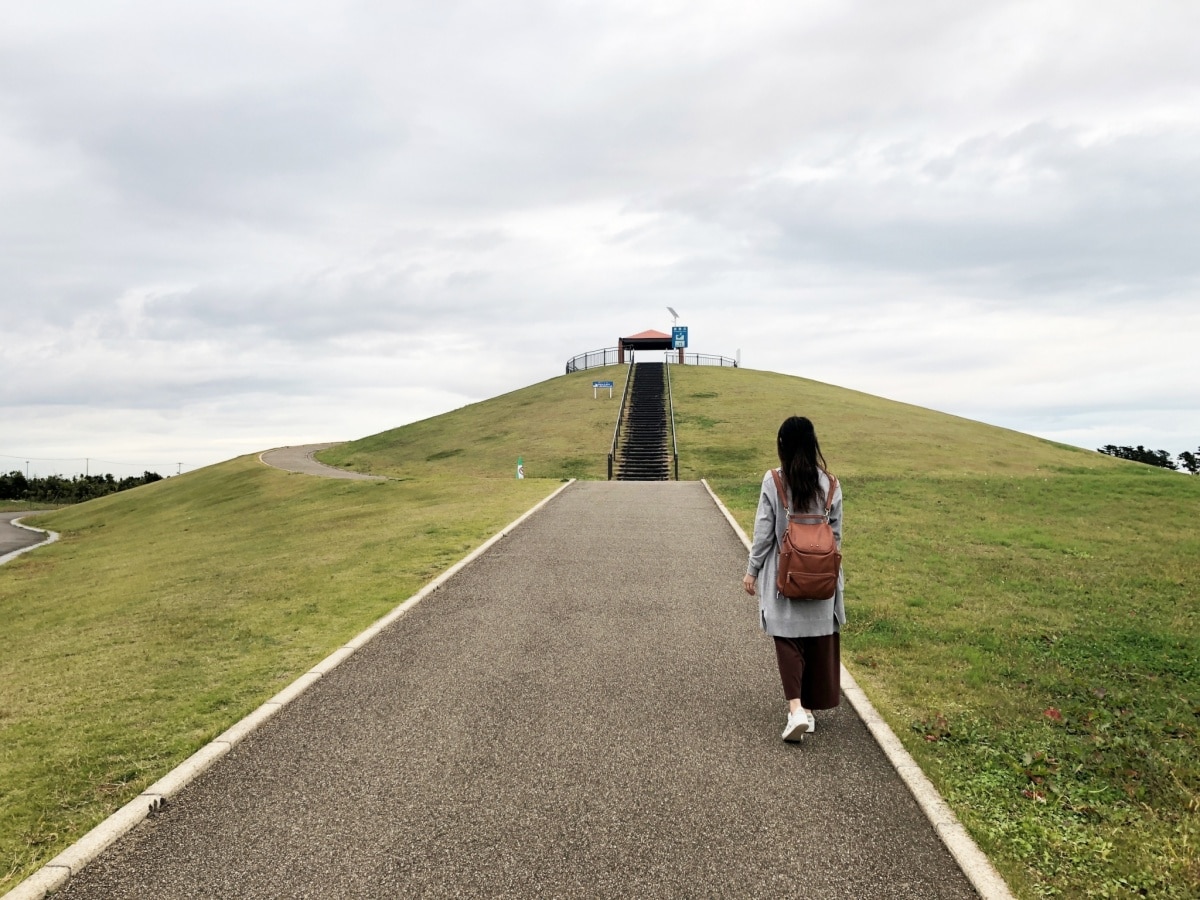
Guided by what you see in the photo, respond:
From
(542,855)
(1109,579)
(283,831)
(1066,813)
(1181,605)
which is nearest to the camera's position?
(542,855)

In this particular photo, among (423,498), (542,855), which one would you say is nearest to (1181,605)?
(542,855)

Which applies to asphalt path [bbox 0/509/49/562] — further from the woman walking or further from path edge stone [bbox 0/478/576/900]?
the woman walking

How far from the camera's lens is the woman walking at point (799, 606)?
19.2 feet

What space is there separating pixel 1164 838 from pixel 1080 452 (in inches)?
1852

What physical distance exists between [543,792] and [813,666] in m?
2.47

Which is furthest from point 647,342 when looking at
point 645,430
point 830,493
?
point 830,493

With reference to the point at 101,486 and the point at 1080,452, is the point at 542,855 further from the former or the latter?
the point at 101,486

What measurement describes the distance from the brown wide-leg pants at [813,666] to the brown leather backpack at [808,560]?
463mm

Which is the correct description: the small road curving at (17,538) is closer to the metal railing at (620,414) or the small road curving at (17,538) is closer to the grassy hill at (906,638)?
the grassy hill at (906,638)

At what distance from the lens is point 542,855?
168 inches

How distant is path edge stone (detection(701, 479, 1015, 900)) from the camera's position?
4133mm

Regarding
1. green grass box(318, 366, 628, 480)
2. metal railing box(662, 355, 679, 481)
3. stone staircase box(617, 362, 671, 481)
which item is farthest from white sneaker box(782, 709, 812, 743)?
stone staircase box(617, 362, 671, 481)

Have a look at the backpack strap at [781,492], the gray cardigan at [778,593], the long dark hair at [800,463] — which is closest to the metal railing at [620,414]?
the gray cardigan at [778,593]

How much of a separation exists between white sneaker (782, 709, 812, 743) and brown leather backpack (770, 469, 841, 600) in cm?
92
